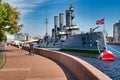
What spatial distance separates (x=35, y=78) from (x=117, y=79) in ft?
32.7

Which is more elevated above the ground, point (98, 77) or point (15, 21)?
Answer: point (15, 21)

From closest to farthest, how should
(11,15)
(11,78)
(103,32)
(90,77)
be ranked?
(90,77) < (11,78) < (11,15) < (103,32)

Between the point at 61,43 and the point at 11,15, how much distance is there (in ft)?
204

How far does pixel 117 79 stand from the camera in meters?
25.4

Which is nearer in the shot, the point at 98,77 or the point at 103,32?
the point at 98,77

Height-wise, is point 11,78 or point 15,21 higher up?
point 15,21

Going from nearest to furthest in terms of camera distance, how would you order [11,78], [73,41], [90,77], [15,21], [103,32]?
[90,77] < [11,78] < [15,21] < [103,32] < [73,41]

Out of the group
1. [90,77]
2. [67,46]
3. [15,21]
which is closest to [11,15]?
[15,21]

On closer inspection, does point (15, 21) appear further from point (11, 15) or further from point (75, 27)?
point (75, 27)

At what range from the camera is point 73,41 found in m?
103

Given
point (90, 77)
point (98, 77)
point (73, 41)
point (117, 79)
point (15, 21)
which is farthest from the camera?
point (73, 41)

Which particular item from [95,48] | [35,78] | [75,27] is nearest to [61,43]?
[75,27]

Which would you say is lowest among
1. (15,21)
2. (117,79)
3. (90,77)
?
(117,79)

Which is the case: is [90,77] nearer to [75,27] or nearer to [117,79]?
[117,79]
